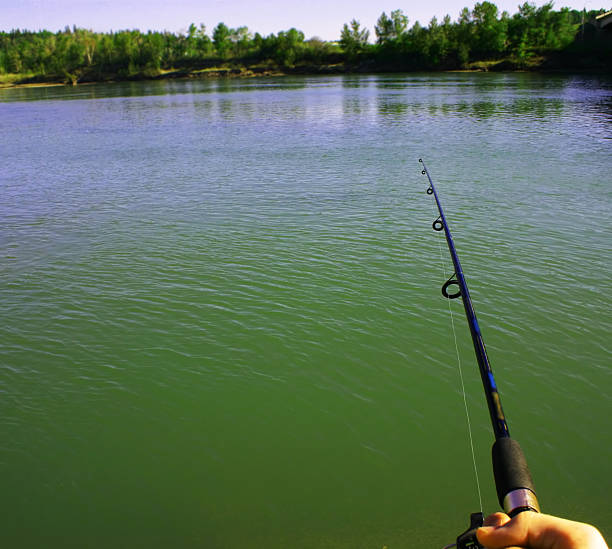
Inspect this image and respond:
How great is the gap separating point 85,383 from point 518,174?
16.7 m

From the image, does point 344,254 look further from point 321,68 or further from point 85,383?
point 321,68

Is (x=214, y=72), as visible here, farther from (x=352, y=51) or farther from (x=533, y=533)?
(x=533, y=533)

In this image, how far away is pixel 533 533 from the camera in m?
1.63

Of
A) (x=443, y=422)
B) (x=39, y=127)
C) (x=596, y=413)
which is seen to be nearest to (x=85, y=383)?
(x=443, y=422)

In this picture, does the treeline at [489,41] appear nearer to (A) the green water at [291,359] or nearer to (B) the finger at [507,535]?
(A) the green water at [291,359]

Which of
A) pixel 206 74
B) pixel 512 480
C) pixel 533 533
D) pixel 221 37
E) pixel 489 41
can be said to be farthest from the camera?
pixel 221 37

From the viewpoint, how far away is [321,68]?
130875 millimetres

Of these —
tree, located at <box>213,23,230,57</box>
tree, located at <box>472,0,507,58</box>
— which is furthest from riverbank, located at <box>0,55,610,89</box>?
tree, located at <box>213,23,230,57</box>

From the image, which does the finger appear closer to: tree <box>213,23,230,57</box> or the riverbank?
the riverbank

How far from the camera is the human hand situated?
1532mm

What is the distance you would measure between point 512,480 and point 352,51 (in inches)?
5805

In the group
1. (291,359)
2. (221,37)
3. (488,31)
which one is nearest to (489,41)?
(488,31)

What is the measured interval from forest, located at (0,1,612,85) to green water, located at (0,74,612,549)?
291 feet

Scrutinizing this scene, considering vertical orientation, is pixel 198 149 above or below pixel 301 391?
above
